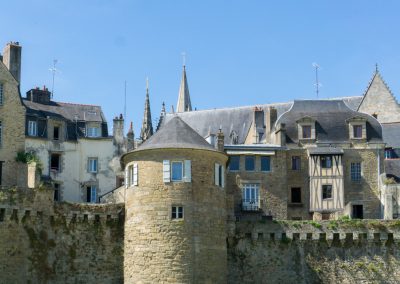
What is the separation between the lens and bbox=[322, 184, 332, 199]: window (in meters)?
46.3

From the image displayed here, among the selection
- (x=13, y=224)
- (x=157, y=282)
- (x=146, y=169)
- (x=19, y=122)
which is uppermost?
(x=19, y=122)

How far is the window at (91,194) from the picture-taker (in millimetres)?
46750

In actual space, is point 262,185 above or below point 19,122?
below

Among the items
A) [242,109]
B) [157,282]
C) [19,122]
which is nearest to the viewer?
[157,282]

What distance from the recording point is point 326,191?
46.4 m

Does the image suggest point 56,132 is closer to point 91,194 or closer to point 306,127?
point 91,194

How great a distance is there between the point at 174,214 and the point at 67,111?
16.0 m

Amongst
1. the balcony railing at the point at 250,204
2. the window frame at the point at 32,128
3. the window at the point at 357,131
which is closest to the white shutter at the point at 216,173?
the balcony railing at the point at 250,204

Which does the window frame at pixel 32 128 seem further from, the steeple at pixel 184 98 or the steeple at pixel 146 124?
the steeple at pixel 184 98

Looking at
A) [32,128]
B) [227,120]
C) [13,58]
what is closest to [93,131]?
[32,128]

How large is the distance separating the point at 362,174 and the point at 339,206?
263 centimetres

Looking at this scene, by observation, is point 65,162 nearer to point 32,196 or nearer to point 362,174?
point 32,196

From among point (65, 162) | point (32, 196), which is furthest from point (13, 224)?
point (65, 162)

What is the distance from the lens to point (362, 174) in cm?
4709
